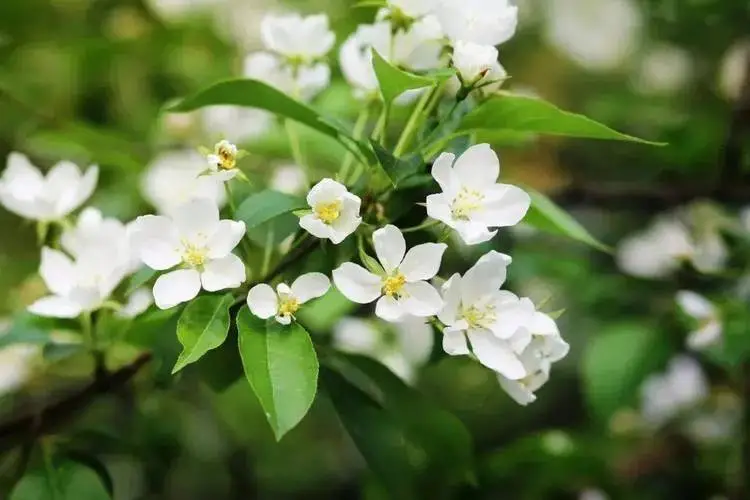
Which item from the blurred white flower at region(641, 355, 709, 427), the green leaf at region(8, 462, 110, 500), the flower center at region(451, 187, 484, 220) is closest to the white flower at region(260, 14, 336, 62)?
the flower center at region(451, 187, 484, 220)

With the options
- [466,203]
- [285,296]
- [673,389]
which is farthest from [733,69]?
[285,296]

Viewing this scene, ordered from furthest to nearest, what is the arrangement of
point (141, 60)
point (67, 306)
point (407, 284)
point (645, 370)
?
1. point (141, 60)
2. point (645, 370)
3. point (67, 306)
4. point (407, 284)

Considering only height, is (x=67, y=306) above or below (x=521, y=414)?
above

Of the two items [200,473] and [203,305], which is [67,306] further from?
[200,473]

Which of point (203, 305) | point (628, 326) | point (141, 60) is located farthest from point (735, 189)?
point (141, 60)

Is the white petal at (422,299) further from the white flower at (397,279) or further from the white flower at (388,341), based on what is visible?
the white flower at (388,341)

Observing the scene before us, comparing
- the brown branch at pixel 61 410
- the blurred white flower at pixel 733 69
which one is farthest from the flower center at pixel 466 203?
the blurred white flower at pixel 733 69
